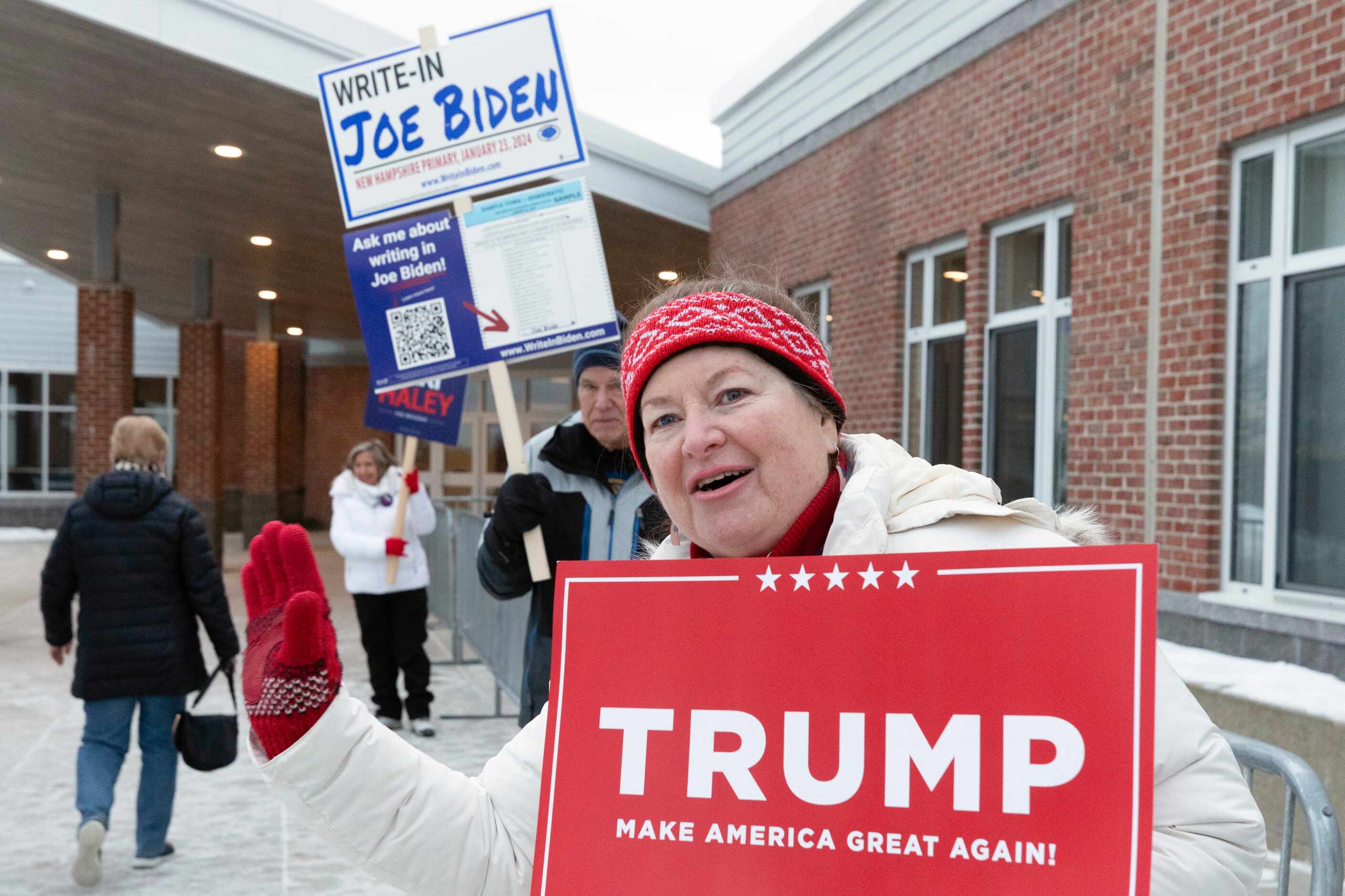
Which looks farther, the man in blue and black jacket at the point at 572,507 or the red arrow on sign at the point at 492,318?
the red arrow on sign at the point at 492,318

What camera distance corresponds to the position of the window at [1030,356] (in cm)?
809

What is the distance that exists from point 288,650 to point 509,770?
1.25 ft

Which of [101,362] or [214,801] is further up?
[101,362]

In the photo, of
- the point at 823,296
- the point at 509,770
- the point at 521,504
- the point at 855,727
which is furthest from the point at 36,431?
the point at 855,727

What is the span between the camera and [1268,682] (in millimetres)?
5281

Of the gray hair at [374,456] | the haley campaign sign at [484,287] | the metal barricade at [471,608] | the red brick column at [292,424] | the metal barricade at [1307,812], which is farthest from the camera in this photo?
the red brick column at [292,424]

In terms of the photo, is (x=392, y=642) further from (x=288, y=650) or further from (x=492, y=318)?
(x=288, y=650)

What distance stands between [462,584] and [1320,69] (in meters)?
7.20

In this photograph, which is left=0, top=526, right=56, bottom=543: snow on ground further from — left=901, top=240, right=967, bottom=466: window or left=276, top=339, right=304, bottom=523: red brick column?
left=901, top=240, right=967, bottom=466: window

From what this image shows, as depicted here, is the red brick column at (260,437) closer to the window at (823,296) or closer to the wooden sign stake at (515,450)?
the window at (823,296)

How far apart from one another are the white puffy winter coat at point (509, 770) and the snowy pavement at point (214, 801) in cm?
353

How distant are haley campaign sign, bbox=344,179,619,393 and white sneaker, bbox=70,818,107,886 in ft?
7.73

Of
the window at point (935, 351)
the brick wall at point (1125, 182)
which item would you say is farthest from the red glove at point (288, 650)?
the window at point (935, 351)

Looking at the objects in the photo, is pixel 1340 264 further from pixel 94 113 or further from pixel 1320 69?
pixel 94 113
